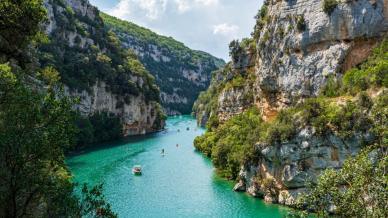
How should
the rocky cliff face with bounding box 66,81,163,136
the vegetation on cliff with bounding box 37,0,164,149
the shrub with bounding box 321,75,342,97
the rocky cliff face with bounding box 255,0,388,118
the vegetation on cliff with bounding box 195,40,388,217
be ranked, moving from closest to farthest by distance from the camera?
the vegetation on cliff with bounding box 195,40,388,217, the shrub with bounding box 321,75,342,97, the rocky cliff face with bounding box 255,0,388,118, the vegetation on cliff with bounding box 37,0,164,149, the rocky cliff face with bounding box 66,81,163,136

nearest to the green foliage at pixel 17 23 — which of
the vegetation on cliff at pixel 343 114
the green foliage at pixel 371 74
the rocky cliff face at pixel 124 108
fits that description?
the vegetation on cliff at pixel 343 114

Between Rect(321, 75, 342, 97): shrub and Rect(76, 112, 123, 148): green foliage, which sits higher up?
Rect(321, 75, 342, 97): shrub

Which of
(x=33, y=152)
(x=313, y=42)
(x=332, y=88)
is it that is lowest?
(x=33, y=152)

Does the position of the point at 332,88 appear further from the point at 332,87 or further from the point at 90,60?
the point at 90,60

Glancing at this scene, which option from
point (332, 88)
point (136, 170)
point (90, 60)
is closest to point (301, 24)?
point (332, 88)

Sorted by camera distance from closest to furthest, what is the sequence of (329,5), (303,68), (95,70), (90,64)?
(329,5) → (303,68) → (90,64) → (95,70)

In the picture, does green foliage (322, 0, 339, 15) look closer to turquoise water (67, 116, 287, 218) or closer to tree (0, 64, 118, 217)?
turquoise water (67, 116, 287, 218)

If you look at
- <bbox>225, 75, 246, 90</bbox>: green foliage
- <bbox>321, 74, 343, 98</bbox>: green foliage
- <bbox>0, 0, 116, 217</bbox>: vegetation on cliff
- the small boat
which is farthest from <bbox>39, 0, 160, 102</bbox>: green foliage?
<bbox>0, 0, 116, 217</bbox>: vegetation on cliff
